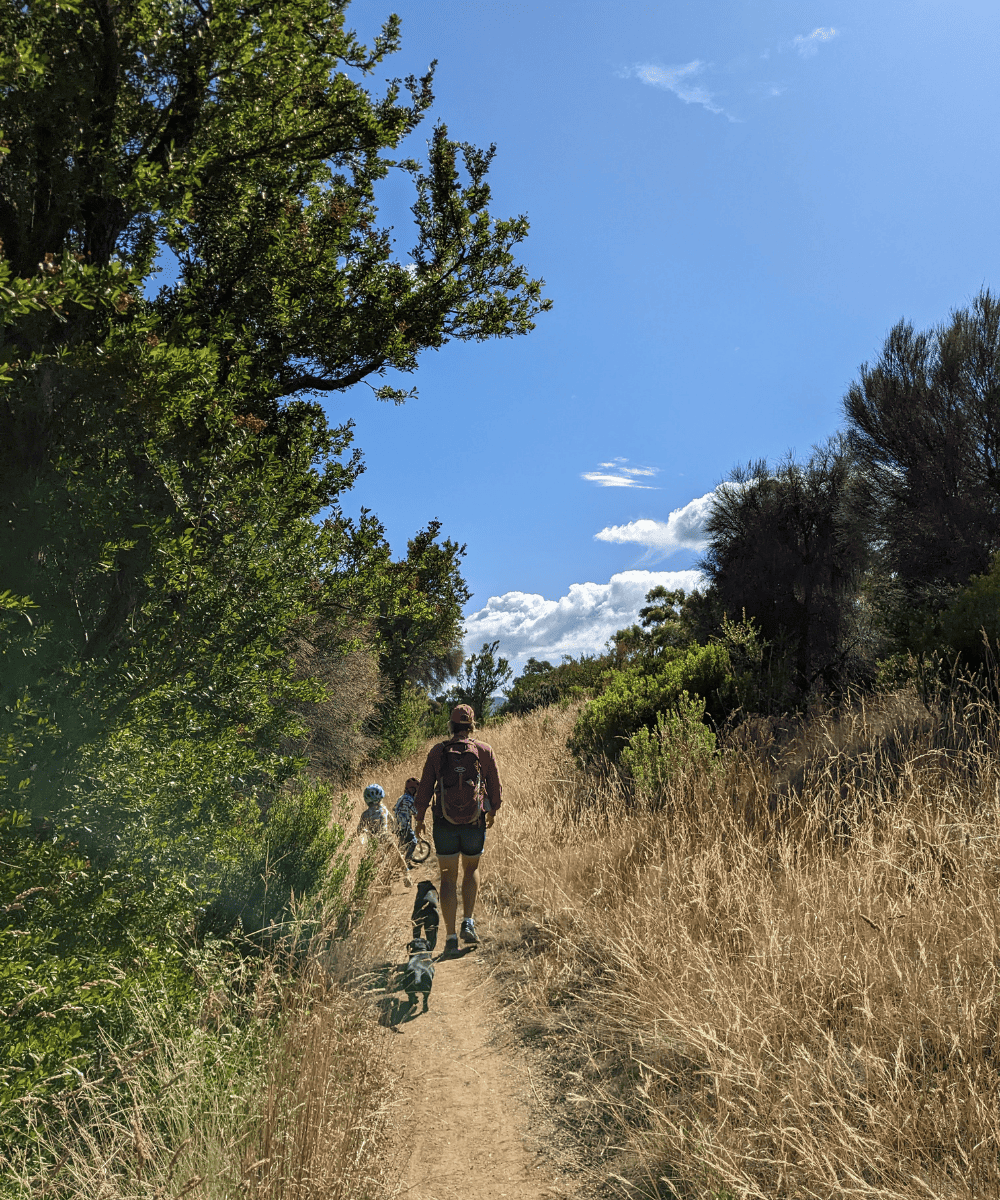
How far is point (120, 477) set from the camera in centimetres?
428

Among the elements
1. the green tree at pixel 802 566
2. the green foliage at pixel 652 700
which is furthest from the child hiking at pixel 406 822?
the green tree at pixel 802 566

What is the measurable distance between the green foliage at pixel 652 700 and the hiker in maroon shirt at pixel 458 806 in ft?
10.7

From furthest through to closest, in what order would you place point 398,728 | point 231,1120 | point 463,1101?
1. point 398,728
2. point 463,1101
3. point 231,1120

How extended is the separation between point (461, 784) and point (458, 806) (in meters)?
0.19

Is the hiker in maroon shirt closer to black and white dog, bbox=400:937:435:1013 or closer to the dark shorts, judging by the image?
the dark shorts

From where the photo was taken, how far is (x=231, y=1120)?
2648 millimetres

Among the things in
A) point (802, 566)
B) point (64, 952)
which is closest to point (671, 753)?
point (64, 952)

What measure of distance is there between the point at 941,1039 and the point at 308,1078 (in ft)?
8.30

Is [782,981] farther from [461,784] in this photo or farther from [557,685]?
[557,685]

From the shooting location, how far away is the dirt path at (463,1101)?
3066 mm

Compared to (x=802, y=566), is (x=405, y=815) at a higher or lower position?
lower

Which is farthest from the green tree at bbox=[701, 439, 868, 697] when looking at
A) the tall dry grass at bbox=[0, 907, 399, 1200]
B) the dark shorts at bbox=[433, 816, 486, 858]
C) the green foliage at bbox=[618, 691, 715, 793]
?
the tall dry grass at bbox=[0, 907, 399, 1200]

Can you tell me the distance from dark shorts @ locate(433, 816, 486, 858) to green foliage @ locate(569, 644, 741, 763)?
131 inches

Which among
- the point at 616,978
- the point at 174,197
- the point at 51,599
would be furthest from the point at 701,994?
the point at 174,197
